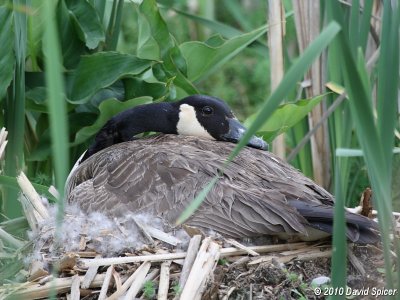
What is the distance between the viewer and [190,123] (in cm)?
505

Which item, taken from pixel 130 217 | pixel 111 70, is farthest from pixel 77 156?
pixel 130 217

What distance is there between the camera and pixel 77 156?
5516 mm

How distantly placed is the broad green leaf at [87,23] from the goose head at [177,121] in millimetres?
449

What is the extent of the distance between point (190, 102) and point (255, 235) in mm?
1297

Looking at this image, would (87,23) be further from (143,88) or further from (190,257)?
(190,257)

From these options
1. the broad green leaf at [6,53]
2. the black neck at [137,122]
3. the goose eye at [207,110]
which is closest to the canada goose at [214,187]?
the goose eye at [207,110]

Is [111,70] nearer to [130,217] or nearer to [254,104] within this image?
[130,217]

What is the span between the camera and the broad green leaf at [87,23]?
517cm

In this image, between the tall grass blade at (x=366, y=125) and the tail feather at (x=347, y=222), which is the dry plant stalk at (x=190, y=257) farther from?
the tall grass blade at (x=366, y=125)

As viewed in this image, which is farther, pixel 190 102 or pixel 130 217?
pixel 190 102

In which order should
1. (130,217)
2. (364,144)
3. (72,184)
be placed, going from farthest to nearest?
1. (72,184)
2. (130,217)
3. (364,144)

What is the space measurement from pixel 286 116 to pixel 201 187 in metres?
1.10

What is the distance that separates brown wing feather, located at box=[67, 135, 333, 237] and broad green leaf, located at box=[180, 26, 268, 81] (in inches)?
35.2

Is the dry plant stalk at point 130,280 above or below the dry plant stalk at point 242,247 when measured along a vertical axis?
below
